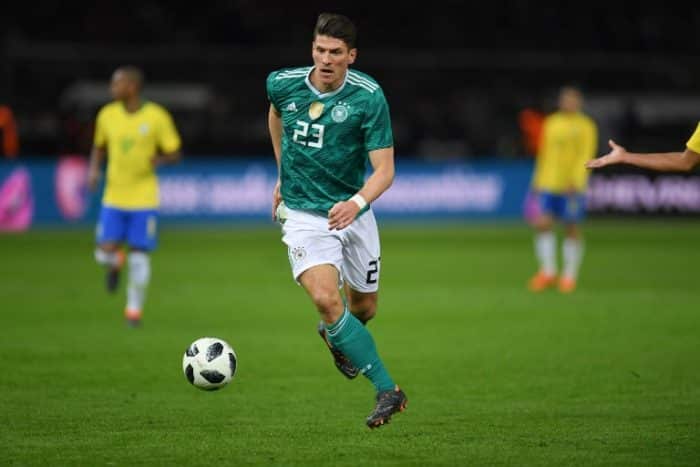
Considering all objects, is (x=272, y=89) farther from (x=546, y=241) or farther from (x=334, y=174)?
(x=546, y=241)

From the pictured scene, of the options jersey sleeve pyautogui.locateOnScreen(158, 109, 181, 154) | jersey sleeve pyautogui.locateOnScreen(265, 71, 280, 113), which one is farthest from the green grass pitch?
jersey sleeve pyautogui.locateOnScreen(265, 71, 280, 113)

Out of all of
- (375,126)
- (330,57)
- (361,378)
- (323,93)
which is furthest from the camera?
(361,378)

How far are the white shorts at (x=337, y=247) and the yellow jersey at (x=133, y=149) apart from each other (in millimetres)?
5048

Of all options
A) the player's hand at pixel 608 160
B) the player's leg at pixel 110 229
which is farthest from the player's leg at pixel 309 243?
the player's leg at pixel 110 229

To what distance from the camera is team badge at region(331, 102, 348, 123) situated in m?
7.73

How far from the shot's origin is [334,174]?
7891 millimetres

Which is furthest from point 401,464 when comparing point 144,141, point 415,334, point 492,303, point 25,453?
point 492,303

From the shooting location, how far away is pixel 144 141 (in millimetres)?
12969

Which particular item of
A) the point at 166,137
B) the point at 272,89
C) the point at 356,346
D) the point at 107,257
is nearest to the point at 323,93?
the point at 272,89

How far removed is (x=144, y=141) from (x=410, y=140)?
15.1 metres

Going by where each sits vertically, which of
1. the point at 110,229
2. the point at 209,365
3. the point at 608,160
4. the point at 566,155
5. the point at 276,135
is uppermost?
the point at 608,160

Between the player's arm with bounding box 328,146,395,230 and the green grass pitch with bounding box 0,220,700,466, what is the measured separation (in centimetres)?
131

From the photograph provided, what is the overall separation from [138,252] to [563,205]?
20.7 feet

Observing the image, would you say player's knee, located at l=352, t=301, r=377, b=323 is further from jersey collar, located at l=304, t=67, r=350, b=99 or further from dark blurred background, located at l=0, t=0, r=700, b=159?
dark blurred background, located at l=0, t=0, r=700, b=159
